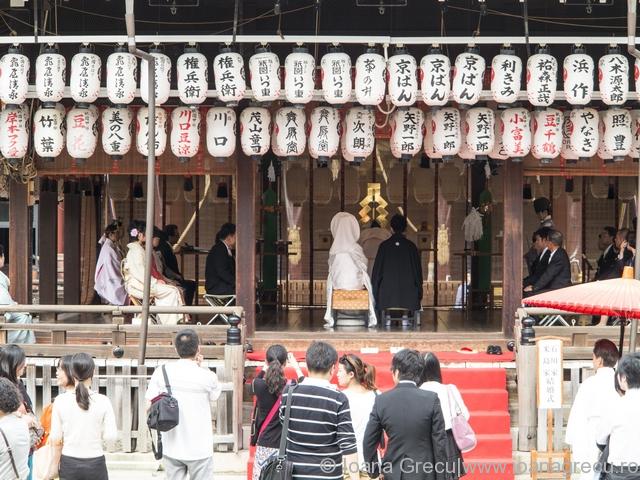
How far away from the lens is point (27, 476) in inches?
263

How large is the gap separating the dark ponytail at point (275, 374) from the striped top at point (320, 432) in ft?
4.67

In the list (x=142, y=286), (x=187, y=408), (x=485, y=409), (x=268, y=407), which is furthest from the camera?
(x=142, y=286)

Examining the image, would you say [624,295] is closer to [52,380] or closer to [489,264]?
[52,380]

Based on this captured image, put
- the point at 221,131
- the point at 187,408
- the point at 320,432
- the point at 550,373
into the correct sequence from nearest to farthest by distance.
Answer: the point at 320,432
the point at 187,408
the point at 550,373
the point at 221,131

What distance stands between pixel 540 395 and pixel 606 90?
4.00 m

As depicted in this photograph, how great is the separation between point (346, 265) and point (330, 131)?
2450mm

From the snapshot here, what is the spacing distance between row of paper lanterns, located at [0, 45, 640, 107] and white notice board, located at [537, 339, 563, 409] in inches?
125

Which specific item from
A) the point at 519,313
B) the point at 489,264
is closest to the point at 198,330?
the point at 519,313

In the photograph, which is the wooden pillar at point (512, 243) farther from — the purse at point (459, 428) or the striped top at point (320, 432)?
the striped top at point (320, 432)

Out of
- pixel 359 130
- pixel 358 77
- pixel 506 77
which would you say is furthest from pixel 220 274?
pixel 506 77

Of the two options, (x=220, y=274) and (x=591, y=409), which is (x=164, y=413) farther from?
(x=220, y=274)

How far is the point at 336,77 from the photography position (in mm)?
12414

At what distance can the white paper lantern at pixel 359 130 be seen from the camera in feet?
42.8

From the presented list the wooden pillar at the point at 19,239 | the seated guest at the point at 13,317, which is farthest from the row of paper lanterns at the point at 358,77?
the seated guest at the point at 13,317
